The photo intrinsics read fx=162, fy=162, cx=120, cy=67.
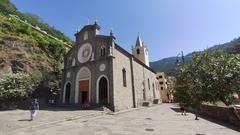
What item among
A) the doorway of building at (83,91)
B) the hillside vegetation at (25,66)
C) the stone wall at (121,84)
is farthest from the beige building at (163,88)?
the doorway of building at (83,91)

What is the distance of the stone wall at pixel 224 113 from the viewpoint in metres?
11.9

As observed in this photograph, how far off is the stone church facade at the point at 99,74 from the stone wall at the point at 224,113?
36.1 feet

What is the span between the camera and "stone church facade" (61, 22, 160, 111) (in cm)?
2378

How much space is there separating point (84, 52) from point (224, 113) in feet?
74.2

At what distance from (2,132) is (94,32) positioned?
21.5 metres

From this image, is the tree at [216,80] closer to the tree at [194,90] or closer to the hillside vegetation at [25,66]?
the tree at [194,90]

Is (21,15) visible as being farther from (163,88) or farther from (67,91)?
(163,88)

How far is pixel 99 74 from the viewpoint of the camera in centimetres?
2500

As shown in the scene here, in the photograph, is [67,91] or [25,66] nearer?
[67,91]

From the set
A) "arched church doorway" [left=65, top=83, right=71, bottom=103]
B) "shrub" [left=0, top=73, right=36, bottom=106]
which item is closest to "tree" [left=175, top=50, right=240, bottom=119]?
"shrub" [left=0, top=73, right=36, bottom=106]

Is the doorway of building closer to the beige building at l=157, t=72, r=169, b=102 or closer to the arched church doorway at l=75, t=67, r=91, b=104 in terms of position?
the arched church doorway at l=75, t=67, r=91, b=104

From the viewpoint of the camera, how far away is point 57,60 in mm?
41312

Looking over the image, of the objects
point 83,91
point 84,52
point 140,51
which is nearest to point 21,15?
point 140,51

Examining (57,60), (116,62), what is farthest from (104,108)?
(57,60)
